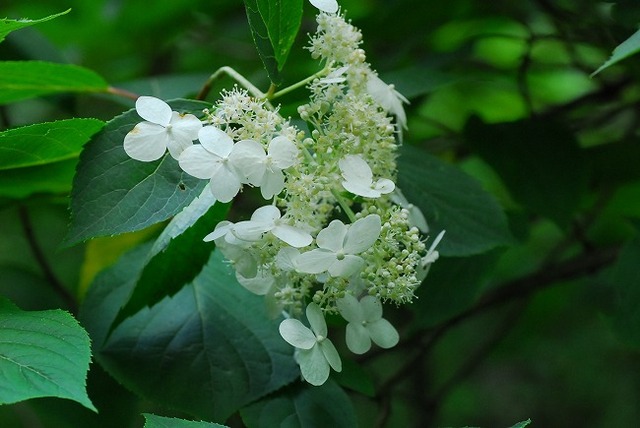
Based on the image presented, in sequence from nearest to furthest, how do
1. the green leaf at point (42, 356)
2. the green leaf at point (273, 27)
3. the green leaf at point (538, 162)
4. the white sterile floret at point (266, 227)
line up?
the green leaf at point (42, 356), the white sterile floret at point (266, 227), the green leaf at point (273, 27), the green leaf at point (538, 162)

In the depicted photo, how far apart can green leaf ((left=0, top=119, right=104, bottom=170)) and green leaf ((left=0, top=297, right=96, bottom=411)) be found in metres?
0.22

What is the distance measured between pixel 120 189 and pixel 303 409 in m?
0.38

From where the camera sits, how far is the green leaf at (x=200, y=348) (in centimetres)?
102

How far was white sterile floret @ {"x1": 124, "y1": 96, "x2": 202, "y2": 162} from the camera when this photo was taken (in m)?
0.84

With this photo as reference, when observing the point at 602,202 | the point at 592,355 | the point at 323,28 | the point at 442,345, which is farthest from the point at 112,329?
the point at 592,355

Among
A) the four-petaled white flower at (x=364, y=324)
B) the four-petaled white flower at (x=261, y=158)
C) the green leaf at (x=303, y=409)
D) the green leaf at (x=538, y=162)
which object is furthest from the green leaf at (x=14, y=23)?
the green leaf at (x=538, y=162)

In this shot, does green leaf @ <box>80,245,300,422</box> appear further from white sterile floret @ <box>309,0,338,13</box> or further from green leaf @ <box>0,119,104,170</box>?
white sterile floret @ <box>309,0,338,13</box>

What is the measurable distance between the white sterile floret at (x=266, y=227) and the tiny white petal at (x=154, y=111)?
15 cm

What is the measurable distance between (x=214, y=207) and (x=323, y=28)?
0.26 m

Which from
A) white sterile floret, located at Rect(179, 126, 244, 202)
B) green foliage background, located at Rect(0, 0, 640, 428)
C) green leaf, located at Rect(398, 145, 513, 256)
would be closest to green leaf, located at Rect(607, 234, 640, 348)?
green foliage background, located at Rect(0, 0, 640, 428)

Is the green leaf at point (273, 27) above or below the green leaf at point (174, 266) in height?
above

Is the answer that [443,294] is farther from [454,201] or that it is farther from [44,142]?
[44,142]

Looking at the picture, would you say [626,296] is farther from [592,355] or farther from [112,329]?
[592,355]

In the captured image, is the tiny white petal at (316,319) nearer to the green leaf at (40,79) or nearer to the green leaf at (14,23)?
the green leaf at (14,23)
